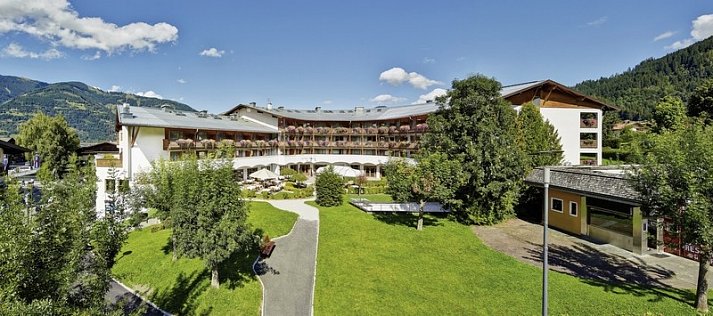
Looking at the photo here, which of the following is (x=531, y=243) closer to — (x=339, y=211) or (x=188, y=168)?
(x=339, y=211)

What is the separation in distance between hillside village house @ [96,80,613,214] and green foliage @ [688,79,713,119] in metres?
23.2

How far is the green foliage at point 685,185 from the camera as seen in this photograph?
11805mm

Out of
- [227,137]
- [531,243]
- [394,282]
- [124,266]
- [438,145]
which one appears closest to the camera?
[394,282]

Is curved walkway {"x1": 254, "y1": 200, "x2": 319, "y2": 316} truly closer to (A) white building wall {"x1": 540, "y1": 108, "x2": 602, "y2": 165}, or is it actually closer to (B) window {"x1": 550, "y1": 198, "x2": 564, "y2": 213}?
(B) window {"x1": 550, "y1": 198, "x2": 564, "y2": 213}

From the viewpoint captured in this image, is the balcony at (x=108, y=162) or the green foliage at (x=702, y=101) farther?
the green foliage at (x=702, y=101)

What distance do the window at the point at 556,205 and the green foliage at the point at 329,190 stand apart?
58.4ft

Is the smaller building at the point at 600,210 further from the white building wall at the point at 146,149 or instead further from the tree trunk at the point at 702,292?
the white building wall at the point at 146,149

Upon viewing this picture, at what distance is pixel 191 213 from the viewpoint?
1533 centimetres

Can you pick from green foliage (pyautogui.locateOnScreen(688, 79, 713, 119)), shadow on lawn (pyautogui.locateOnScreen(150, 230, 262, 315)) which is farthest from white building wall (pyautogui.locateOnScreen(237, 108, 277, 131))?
green foliage (pyautogui.locateOnScreen(688, 79, 713, 119))

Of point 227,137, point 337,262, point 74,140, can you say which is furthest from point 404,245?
point 74,140

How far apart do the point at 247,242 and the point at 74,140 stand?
53.3 meters

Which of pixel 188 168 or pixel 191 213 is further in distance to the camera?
pixel 188 168

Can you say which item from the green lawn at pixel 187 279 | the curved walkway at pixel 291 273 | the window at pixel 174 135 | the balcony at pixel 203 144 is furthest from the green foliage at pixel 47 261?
the window at pixel 174 135

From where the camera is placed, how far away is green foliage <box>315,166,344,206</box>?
3244cm
